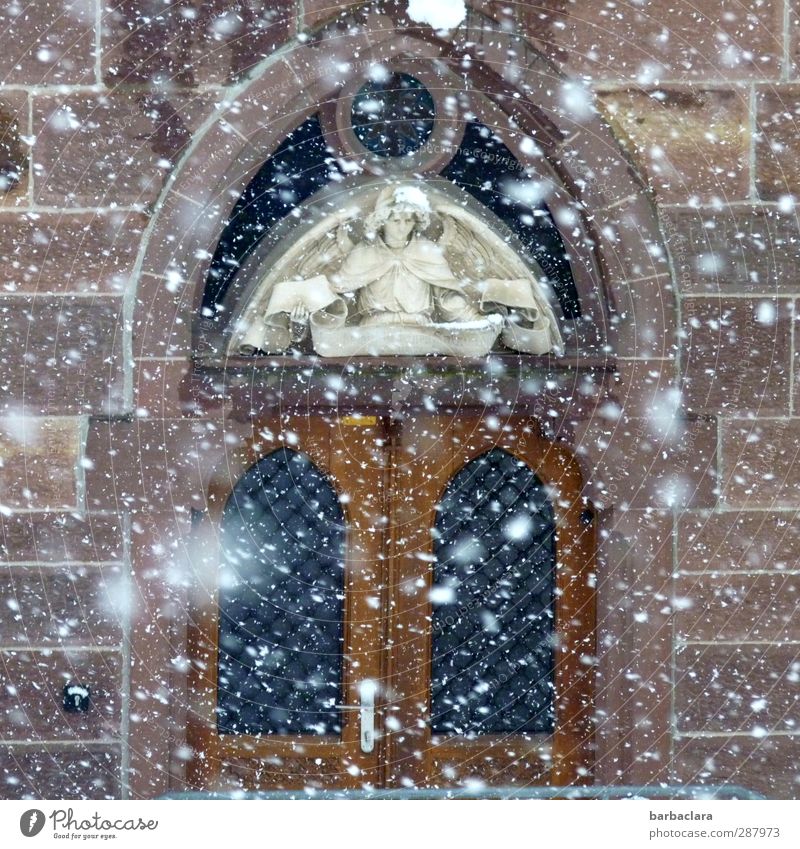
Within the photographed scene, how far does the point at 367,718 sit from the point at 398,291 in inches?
61.4

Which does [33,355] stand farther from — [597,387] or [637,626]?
[637,626]

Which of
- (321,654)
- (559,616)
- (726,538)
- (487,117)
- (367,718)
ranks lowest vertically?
(367,718)

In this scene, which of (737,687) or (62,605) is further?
(737,687)

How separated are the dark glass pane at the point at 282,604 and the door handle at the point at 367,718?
103 millimetres

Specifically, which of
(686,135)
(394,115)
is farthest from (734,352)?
(394,115)

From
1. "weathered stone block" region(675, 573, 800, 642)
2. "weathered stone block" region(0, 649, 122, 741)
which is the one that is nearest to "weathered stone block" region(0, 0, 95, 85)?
"weathered stone block" region(0, 649, 122, 741)

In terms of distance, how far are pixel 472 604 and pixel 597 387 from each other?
0.94 meters

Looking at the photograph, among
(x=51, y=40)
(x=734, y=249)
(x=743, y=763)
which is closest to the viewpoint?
(x=51, y=40)

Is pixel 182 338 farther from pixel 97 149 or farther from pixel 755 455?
pixel 755 455

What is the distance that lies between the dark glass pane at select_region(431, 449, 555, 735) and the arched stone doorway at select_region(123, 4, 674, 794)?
25cm

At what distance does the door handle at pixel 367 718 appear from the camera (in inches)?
217

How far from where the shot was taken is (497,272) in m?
5.37

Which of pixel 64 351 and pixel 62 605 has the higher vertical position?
pixel 64 351
